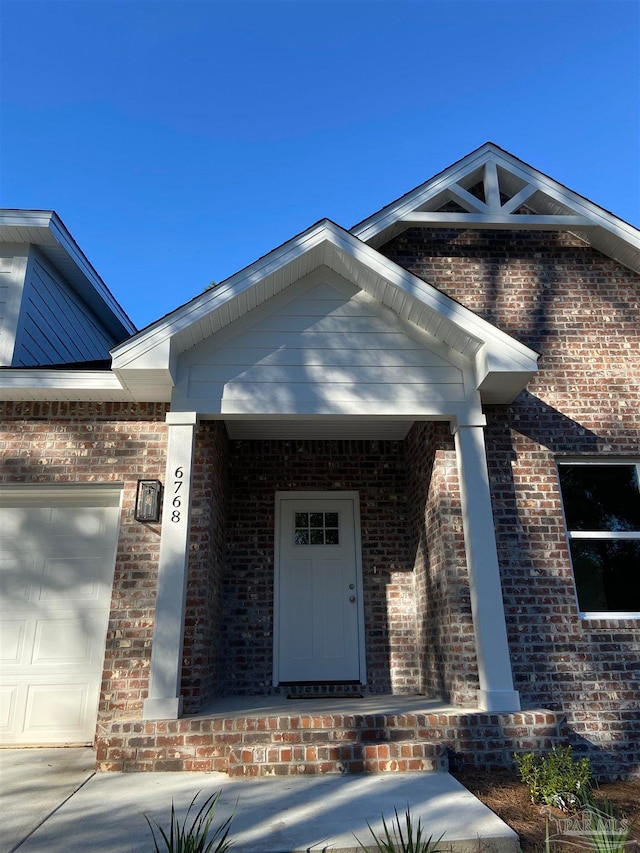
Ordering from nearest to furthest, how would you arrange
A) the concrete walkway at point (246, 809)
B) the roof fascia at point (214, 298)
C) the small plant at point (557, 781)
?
the concrete walkway at point (246, 809) < the small plant at point (557, 781) < the roof fascia at point (214, 298)

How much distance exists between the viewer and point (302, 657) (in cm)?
682

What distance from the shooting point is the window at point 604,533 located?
5902mm

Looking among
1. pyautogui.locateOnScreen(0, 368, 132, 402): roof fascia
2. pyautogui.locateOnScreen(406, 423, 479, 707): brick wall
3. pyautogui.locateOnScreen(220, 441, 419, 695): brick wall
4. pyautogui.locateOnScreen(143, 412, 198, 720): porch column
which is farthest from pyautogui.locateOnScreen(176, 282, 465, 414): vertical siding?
pyautogui.locateOnScreen(220, 441, 419, 695): brick wall

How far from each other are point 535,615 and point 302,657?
8.62ft

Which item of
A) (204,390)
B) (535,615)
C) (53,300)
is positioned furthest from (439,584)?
(53,300)

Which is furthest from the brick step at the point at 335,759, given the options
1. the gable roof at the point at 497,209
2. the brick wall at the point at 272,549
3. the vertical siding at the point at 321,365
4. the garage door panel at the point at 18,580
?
the gable roof at the point at 497,209

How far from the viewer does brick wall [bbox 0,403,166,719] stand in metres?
5.36

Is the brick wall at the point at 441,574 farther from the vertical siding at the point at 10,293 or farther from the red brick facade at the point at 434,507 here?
the vertical siding at the point at 10,293

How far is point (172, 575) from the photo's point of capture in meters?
5.18

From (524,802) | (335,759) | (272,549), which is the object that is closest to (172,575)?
(335,759)

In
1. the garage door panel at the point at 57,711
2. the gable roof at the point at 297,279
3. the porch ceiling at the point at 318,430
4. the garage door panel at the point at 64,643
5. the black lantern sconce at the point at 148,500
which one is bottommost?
the garage door panel at the point at 57,711

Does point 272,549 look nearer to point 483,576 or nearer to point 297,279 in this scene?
point 483,576

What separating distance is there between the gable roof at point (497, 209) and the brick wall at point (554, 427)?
6.2 inches

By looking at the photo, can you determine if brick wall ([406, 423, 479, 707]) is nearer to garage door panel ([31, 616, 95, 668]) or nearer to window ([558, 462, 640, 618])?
window ([558, 462, 640, 618])
